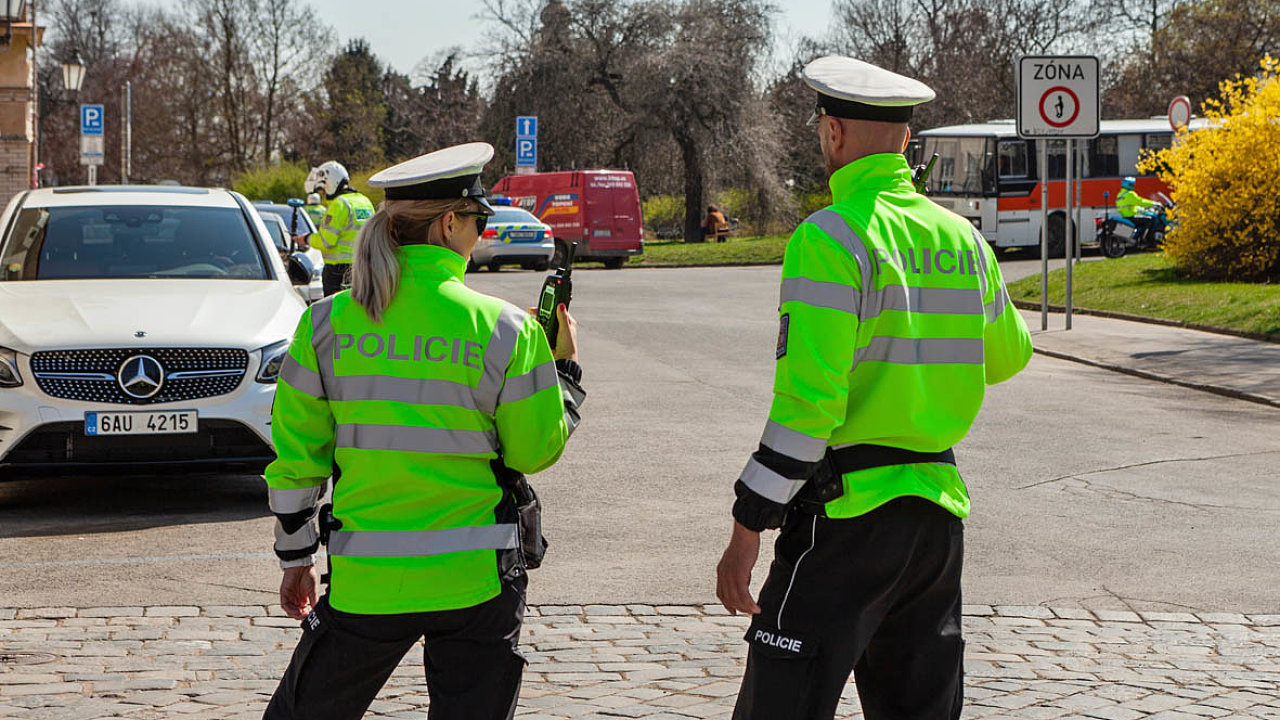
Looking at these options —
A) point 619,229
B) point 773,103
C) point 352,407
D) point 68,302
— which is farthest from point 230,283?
point 773,103

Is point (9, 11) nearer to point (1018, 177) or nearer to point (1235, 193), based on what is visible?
point (1235, 193)

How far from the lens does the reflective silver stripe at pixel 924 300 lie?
312 cm

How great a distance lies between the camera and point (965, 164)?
36.9 meters

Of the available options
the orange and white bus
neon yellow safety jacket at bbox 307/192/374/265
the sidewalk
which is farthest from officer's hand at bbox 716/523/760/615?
the orange and white bus

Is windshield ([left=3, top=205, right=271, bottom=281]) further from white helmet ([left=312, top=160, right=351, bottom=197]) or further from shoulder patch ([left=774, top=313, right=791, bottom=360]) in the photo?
shoulder patch ([left=774, top=313, right=791, bottom=360])

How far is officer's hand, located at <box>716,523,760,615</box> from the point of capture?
10.1 ft

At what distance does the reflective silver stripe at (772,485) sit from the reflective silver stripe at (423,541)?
0.50 meters

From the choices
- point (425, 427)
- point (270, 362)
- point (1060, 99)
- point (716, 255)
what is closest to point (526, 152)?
point (716, 255)

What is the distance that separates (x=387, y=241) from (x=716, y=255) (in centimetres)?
3705

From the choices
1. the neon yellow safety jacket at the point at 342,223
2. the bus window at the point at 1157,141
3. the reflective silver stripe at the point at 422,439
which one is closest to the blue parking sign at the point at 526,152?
the bus window at the point at 1157,141

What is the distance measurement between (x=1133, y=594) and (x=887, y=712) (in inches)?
137

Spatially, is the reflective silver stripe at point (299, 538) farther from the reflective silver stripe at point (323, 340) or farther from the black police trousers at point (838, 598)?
the black police trousers at point (838, 598)

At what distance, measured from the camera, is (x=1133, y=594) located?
6457 millimetres

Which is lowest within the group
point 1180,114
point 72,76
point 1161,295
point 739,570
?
point 739,570
